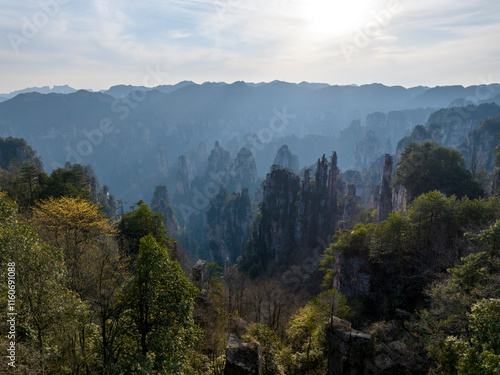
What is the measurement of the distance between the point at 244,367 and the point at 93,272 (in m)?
10.4

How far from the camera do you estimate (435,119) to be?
166 m

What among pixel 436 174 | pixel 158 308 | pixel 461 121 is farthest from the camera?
pixel 461 121

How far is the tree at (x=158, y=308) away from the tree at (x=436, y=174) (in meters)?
43.6

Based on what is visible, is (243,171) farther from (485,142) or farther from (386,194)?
(386,194)

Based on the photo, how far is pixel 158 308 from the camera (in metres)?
15.2

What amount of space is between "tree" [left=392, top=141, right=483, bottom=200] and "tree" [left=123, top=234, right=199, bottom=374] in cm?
4364

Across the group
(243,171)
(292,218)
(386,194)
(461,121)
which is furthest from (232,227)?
(461,121)

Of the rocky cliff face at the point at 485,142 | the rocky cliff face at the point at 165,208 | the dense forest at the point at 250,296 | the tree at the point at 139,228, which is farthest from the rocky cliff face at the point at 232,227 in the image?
the tree at the point at 139,228

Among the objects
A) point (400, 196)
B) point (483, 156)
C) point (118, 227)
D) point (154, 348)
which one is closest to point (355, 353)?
point (154, 348)

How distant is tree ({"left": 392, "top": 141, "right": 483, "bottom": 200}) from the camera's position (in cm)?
4506

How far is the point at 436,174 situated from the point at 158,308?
154 ft

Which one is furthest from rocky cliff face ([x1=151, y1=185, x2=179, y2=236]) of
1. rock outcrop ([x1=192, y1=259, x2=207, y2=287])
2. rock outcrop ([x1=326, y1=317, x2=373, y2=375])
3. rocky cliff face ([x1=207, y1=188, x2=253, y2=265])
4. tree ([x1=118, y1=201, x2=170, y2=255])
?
rock outcrop ([x1=326, y1=317, x2=373, y2=375])

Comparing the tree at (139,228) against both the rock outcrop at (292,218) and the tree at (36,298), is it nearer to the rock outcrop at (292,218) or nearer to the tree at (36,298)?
the tree at (36,298)

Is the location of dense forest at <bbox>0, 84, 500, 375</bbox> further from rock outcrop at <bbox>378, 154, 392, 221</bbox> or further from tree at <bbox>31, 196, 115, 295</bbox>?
rock outcrop at <bbox>378, 154, 392, 221</bbox>
